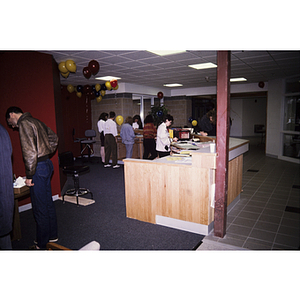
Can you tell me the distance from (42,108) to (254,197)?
460 cm

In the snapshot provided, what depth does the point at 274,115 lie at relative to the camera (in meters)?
9.42

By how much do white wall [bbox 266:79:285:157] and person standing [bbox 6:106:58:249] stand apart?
865cm

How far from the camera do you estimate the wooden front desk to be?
130 inches

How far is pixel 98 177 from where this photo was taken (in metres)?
6.86

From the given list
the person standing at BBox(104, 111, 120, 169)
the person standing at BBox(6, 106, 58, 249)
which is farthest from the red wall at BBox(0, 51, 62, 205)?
the person standing at BBox(104, 111, 120, 169)

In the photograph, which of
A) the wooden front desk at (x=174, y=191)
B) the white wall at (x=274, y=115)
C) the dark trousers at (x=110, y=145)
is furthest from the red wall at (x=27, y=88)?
the white wall at (x=274, y=115)

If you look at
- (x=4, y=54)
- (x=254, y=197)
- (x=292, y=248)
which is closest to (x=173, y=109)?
(x=254, y=197)

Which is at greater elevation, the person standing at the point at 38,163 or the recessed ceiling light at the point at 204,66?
the recessed ceiling light at the point at 204,66

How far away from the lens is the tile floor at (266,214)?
10.4 ft

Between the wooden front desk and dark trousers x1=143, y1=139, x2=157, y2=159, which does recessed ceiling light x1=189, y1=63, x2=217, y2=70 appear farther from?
the wooden front desk

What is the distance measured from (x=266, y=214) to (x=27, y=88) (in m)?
4.79

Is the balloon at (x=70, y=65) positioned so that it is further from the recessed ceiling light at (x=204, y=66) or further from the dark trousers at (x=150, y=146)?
the recessed ceiling light at (x=204, y=66)

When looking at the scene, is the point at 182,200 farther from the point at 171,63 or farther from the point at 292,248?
the point at 171,63

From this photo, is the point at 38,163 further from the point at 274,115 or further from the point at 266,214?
the point at 274,115
